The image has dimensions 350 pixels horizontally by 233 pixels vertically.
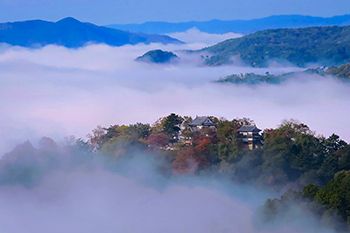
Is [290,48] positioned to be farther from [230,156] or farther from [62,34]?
[230,156]

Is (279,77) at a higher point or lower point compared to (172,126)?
higher

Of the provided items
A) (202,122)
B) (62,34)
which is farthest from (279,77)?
(62,34)

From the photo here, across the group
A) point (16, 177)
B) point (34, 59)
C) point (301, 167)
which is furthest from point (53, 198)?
point (34, 59)

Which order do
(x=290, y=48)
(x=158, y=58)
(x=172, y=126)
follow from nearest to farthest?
1. (x=172, y=126)
2. (x=290, y=48)
3. (x=158, y=58)

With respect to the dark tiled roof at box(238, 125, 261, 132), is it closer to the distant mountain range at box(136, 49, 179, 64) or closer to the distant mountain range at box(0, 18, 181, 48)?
the distant mountain range at box(136, 49, 179, 64)

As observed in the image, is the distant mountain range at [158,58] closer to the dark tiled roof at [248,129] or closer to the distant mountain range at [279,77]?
the distant mountain range at [279,77]

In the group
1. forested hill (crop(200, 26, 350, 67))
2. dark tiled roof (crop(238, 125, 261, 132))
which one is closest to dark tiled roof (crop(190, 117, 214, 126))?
dark tiled roof (crop(238, 125, 261, 132))
